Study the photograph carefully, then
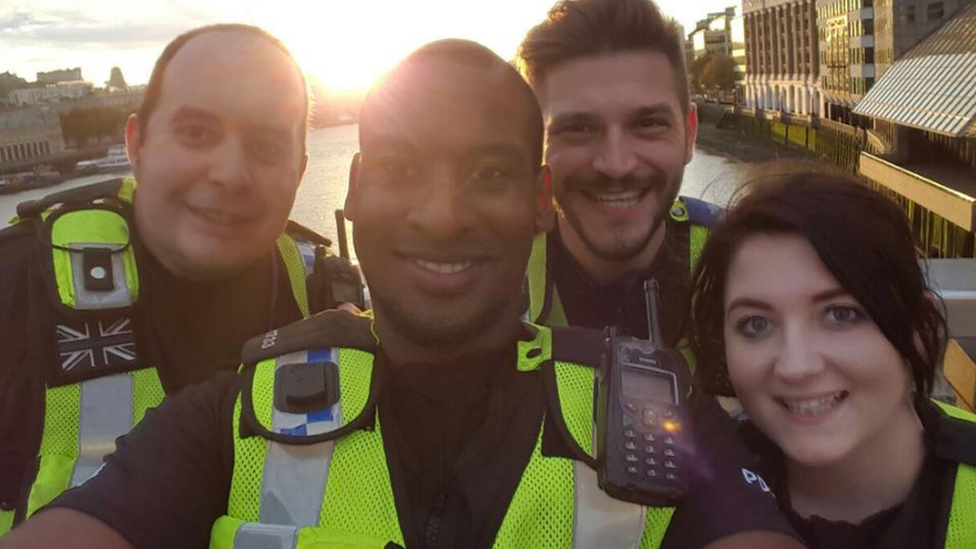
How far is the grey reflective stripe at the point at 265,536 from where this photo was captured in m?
1.88

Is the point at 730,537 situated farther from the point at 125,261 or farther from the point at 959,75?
the point at 959,75

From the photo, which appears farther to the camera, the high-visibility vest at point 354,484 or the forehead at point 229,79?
the forehead at point 229,79

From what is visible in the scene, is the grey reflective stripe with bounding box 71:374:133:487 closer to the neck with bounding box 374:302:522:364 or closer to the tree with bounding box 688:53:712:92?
the neck with bounding box 374:302:522:364

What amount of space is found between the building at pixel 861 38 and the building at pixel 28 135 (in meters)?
53.8

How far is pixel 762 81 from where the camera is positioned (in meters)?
77.4

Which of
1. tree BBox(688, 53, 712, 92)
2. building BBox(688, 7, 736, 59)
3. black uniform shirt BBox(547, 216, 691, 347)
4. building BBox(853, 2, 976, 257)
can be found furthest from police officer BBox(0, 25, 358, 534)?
building BBox(688, 7, 736, 59)

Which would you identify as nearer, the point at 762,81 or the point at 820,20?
the point at 820,20

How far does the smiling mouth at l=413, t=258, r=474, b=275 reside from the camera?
213 centimetres

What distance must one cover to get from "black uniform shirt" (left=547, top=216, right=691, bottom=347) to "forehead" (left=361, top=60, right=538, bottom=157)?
1279 mm

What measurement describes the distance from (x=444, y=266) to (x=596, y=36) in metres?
1.70

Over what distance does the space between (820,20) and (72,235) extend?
63.3 metres

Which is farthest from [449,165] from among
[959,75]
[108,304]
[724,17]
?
[724,17]

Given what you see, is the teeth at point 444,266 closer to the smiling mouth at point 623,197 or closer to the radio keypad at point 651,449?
the radio keypad at point 651,449

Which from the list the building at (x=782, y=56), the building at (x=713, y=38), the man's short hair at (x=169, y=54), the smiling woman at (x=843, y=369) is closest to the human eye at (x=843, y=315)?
the smiling woman at (x=843, y=369)
